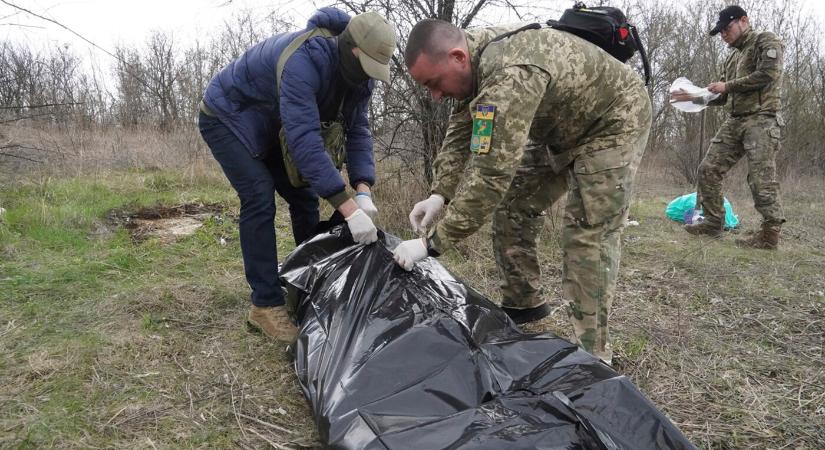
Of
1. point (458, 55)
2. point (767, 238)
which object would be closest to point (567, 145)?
point (458, 55)

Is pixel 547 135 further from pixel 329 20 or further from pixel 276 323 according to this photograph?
pixel 276 323

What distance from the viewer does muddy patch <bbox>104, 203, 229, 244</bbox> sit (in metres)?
4.14

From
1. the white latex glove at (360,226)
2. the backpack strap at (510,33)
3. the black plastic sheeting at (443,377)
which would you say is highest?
the backpack strap at (510,33)

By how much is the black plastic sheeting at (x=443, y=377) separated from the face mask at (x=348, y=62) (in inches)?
30.3

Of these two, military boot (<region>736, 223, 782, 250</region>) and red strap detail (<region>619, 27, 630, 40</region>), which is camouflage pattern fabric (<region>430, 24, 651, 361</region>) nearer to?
red strap detail (<region>619, 27, 630, 40</region>)

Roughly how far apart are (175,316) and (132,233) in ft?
6.41

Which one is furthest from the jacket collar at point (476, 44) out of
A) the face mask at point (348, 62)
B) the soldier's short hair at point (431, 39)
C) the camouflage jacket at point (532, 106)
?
the face mask at point (348, 62)

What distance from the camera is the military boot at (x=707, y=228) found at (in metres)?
4.79

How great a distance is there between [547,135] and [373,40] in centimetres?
84

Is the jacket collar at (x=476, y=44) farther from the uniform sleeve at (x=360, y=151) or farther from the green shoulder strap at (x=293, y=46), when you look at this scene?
the uniform sleeve at (x=360, y=151)

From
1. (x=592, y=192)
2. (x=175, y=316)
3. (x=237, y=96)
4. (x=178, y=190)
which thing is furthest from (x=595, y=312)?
(x=178, y=190)

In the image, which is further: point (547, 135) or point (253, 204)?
point (253, 204)

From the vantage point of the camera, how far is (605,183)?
6.39 feet

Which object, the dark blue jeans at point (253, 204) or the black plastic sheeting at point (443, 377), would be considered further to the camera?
the dark blue jeans at point (253, 204)
